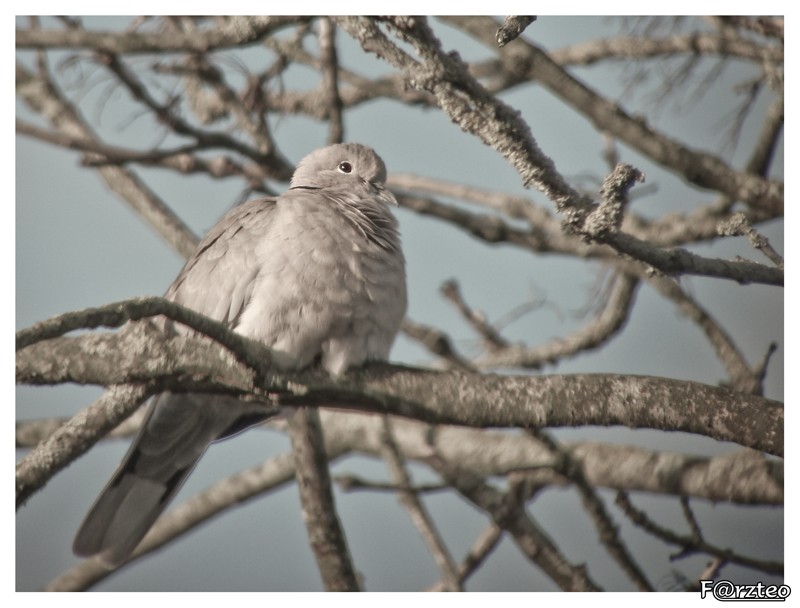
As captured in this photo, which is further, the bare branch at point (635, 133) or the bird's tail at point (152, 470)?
the bare branch at point (635, 133)

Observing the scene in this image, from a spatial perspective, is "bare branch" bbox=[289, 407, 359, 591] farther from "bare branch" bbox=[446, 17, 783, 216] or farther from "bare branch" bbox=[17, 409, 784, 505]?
"bare branch" bbox=[446, 17, 783, 216]

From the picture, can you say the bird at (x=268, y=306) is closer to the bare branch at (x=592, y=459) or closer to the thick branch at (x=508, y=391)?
the thick branch at (x=508, y=391)

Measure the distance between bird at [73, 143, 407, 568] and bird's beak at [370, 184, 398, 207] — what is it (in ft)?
0.09

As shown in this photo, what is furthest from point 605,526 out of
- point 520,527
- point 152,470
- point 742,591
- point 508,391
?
point 152,470

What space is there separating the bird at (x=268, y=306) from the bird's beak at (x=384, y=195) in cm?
3

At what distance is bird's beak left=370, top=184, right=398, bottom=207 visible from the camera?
3.87 m

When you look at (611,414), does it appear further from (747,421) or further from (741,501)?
(741,501)

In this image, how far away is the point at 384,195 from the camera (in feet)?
12.8

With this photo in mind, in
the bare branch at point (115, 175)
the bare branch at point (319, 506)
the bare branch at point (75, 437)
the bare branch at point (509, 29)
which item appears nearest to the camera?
the bare branch at point (509, 29)

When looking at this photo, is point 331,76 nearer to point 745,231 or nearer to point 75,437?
point 75,437

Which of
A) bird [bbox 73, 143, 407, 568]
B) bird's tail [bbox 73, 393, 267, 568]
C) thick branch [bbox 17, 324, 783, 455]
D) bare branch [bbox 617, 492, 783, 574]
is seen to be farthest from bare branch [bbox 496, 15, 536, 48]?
bird's tail [bbox 73, 393, 267, 568]

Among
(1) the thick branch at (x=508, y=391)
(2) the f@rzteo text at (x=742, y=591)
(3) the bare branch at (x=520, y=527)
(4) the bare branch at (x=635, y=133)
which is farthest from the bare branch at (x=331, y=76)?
(2) the f@rzteo text at (x=742, y=591)

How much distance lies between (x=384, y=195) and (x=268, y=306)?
941 millimetres

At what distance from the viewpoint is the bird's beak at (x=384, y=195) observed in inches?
152
